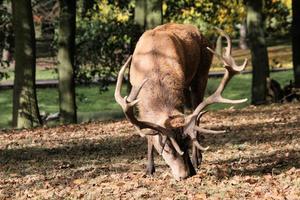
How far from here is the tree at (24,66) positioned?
17.3 meters

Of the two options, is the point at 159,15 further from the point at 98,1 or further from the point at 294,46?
the point at 294,46

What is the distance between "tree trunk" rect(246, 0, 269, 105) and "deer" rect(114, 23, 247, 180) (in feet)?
36.1

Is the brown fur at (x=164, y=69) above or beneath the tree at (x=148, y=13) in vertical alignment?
above

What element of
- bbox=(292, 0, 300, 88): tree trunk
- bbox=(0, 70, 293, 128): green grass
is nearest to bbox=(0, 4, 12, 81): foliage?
bbox=(0, 70, 293, 128): green grass

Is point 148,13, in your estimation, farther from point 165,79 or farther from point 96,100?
point 96,100

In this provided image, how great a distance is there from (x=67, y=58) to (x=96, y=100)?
11550 millimetres

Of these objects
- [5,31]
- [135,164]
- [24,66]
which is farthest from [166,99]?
[5,31]

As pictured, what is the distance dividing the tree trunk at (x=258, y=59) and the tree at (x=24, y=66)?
681 cm

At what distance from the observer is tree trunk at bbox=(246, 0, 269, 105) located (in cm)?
2136

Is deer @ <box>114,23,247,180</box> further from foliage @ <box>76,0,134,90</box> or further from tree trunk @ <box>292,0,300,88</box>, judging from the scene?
tree trunk @ <box>292,0,300,88</box>

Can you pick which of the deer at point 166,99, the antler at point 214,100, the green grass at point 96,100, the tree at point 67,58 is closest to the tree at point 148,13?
the tree at point 67,58

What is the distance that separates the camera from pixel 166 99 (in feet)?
31.0

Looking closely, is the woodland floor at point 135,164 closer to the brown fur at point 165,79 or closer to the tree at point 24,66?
the brown fur at point 165,79

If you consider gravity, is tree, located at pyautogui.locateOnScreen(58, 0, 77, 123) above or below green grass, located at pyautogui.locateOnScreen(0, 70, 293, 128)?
above
